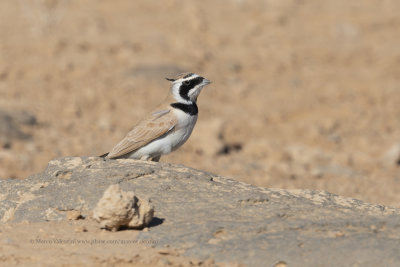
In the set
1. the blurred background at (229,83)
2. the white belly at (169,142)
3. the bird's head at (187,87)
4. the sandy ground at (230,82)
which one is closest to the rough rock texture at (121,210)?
the white belly at (169,142)

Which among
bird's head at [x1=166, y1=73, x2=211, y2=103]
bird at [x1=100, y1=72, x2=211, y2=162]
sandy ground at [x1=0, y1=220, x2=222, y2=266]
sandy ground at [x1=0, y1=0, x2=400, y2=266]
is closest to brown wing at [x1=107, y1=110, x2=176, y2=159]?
bird at [x1=100, y1=72, x2=211, y2=162]

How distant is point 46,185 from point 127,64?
1005 centimetres

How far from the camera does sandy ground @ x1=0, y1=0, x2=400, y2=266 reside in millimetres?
11562

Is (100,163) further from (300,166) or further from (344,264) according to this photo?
(300,166)

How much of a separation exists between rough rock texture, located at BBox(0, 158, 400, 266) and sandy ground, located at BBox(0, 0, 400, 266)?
4625 mm

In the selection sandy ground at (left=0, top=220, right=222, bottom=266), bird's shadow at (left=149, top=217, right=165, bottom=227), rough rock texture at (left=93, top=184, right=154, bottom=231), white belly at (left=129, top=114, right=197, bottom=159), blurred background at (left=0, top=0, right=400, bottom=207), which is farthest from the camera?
blurred background at (left=0, top=0, right=400, bottom=207)

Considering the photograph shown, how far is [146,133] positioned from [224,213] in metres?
2.30

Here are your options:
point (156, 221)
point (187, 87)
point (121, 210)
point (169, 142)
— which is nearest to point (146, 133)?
point (169, 142)

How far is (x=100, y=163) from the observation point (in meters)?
5.84

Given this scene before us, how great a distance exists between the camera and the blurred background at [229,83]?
11562 millimetres

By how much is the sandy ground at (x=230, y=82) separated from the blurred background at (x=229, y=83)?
0.10 feet

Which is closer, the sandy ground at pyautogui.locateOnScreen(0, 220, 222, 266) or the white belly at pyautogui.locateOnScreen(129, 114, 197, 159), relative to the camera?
the sandy ground at pyautogui.locateOnScreen(0, 220, 222, 266)

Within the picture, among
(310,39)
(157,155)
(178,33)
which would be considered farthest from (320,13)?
(157,155)

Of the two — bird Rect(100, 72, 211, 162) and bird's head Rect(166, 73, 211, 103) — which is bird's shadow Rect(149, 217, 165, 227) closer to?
bird Rect(100, 72, 211, 162)
